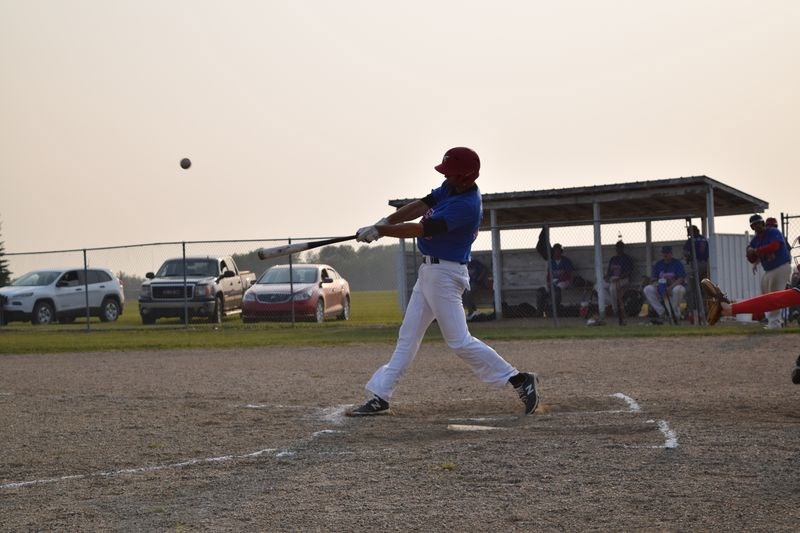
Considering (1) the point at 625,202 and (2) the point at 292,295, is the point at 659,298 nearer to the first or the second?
(1) the point at 625,202

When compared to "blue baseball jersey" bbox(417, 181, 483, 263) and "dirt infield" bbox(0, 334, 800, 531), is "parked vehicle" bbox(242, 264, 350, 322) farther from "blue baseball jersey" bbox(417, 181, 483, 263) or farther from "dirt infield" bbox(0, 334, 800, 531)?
"blue baseball jersey" bbox(417, 181, 483, 263)

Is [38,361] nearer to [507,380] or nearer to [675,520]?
[507,380]

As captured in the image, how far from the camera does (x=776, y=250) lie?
59.5ft

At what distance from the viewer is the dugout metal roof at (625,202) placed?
23656 millimetres

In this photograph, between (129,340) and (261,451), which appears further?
(129,340)

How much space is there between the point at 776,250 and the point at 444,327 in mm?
11090

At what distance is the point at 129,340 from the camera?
22625mm

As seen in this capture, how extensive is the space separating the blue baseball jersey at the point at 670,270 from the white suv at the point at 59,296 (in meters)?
16.0

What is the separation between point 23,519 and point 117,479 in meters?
1.07

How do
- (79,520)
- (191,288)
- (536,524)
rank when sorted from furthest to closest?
(191,288), (79,520), (536,524)

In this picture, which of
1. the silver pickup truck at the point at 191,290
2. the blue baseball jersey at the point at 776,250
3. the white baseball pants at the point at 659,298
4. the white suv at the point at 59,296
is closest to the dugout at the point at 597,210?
the white baseball pants at the point at 659,298

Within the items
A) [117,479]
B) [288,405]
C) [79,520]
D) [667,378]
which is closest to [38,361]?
[288,405]

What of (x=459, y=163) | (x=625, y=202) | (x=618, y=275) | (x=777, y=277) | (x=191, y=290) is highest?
(x=625, y=202)

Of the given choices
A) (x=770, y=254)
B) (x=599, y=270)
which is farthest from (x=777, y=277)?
(x=599, y=270)
